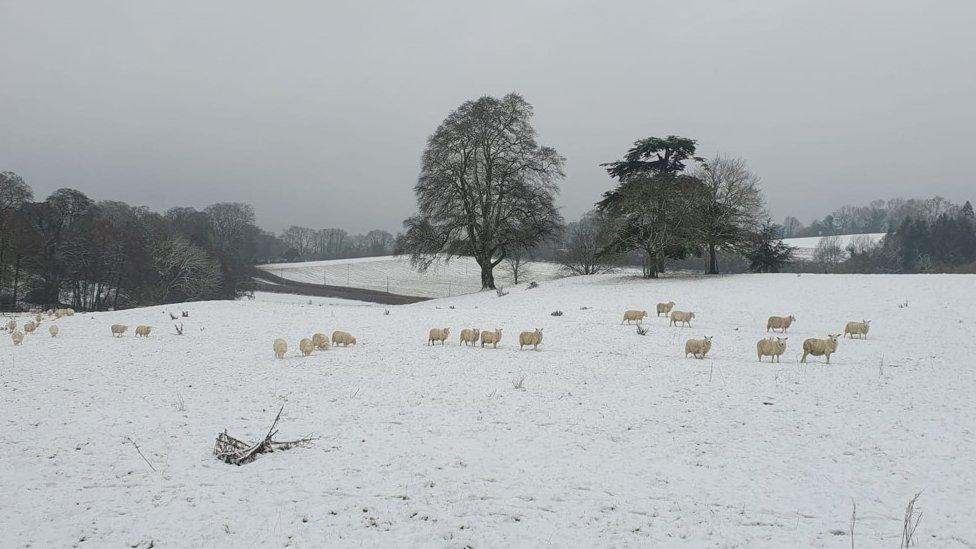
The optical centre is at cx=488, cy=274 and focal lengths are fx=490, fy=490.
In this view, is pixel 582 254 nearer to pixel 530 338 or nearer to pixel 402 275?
pixel 402 275

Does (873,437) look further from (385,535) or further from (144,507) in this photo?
(144,507)

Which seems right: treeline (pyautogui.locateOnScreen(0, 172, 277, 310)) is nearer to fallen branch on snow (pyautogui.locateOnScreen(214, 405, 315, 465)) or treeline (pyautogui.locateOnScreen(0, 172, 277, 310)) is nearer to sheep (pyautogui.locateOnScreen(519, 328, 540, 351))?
sheep (pyautogui.locateOnScreen(519, 328, 540, 351))

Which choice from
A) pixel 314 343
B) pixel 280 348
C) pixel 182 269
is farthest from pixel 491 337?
pixel 182 269

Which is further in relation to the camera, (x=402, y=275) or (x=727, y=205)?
(x=402, y=275)

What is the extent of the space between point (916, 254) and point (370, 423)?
293ft

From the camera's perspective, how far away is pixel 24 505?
17.4ft

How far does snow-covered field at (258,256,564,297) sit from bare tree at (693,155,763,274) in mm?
26387

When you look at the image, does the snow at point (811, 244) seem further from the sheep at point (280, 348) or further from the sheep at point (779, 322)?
the sheep at point (280, 348)

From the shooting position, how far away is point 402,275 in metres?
81.0

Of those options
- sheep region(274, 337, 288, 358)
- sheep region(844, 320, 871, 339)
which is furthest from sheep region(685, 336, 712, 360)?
sheep region(274, 337, 288, 358)

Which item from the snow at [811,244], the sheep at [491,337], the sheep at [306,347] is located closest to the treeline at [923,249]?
the snow at [811,244]

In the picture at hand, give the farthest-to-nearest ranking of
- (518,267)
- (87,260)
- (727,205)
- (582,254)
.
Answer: (518,267), (582,254), (87,260), (727,205)

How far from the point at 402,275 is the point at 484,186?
1767 inches

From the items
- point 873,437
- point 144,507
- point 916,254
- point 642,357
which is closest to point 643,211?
point 642,357
